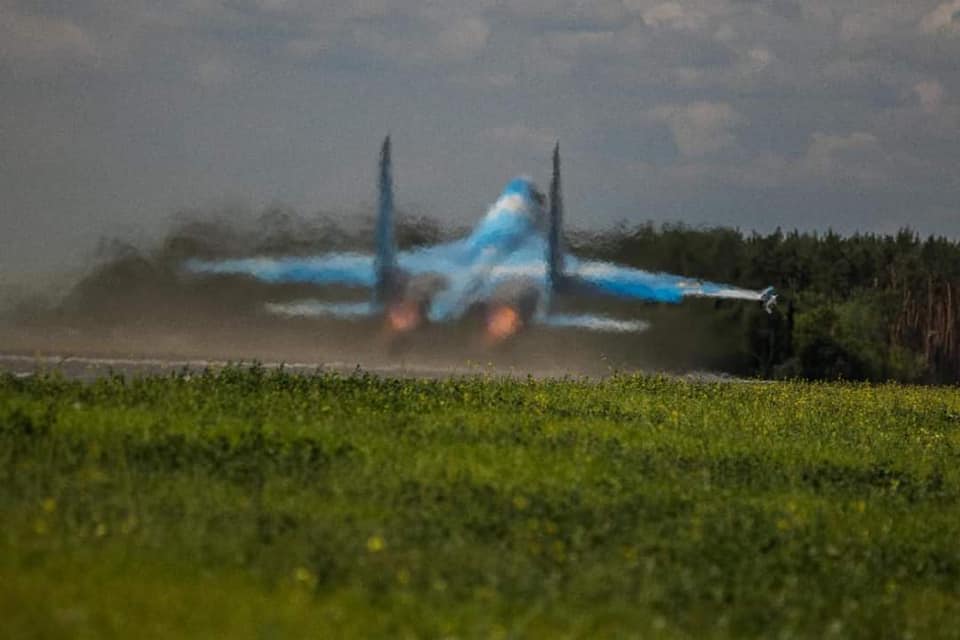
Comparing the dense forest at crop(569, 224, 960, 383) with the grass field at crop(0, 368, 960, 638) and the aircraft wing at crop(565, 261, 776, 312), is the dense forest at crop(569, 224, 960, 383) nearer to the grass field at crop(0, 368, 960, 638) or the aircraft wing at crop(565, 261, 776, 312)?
the aircraft wing at crop(565, 261, 776, 312)

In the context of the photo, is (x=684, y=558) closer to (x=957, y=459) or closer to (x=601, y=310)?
(x=957, y=459)

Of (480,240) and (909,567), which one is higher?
(480,240)

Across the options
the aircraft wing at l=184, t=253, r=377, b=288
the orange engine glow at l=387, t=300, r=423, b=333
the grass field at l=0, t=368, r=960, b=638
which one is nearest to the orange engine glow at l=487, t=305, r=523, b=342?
the orange engine glow at l=387, t=300, r=423, b=333

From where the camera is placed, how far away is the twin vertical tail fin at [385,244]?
132 feet

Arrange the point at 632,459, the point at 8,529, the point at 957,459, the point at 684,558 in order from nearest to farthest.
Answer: the point at 8,529 < the point at 684,558 < the point at 632,459 < the point at 957,459

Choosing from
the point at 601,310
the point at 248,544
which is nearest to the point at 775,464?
the point at 248,544

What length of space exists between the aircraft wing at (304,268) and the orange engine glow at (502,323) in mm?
5614

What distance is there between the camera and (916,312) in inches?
4208

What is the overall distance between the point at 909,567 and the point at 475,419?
25.2ft

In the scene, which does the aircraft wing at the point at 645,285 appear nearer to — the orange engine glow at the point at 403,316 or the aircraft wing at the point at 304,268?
the orange engine glow at the point at 403,316

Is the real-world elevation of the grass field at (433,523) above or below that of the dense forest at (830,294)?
below

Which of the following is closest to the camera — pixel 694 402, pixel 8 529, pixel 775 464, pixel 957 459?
pixel 8 529

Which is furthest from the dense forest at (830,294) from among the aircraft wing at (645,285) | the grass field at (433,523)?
the grass field at (433,523)

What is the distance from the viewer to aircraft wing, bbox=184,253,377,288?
3750 centimetres
